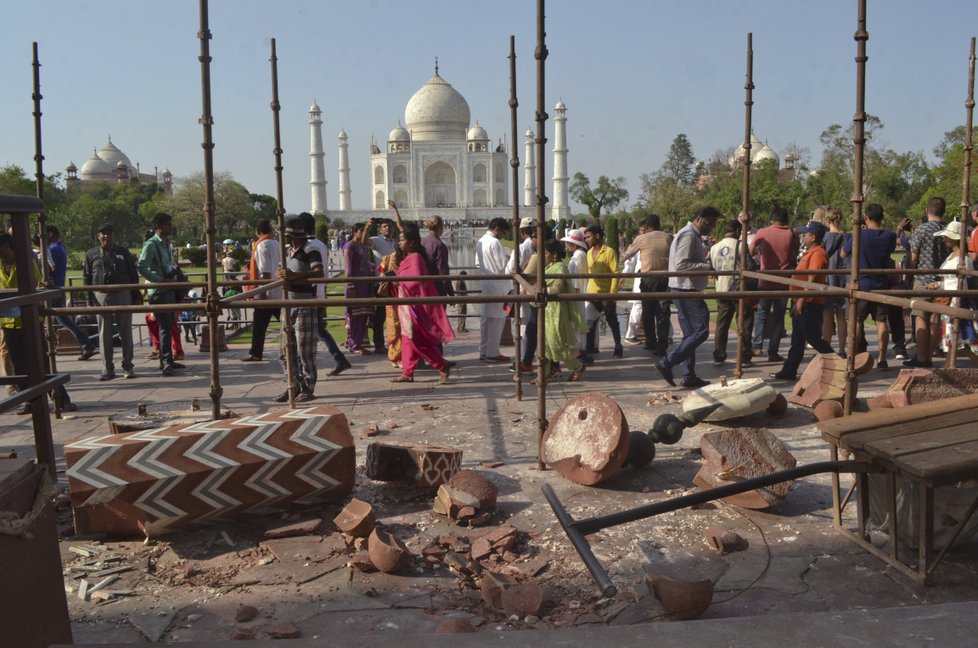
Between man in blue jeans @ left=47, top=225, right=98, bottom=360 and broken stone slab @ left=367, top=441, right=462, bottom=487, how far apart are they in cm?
472

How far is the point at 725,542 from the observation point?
11.7ft

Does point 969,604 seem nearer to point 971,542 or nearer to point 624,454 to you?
point 971,542

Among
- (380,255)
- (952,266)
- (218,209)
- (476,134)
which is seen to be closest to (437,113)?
(476,134)

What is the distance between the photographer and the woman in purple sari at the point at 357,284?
8.87 meters

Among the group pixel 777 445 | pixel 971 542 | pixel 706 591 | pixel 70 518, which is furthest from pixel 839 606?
pixel 70 518

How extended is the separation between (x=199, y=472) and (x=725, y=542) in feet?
7.71

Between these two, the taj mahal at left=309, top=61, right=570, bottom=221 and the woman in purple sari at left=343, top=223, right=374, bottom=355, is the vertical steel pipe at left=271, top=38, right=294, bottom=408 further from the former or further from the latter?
the taj mahal at left=309, top=61, right=570, bottom=221

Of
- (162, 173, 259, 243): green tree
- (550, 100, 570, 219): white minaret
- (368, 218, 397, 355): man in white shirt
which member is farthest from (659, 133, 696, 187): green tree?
(368, 218, 397, 355): man in white shirt

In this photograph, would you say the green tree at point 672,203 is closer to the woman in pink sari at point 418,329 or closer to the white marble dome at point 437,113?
the white marble dome at point 437,113

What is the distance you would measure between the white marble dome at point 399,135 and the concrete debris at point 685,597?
7343 cm

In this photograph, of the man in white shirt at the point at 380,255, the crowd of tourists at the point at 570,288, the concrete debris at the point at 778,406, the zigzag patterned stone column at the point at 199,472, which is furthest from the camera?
the man in white shirt at the point at 380,255

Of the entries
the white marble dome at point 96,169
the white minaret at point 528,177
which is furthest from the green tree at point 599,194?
the white marble dome at point 96,169

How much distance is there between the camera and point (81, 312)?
15.9 feet

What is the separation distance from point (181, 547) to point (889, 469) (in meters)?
3.03
